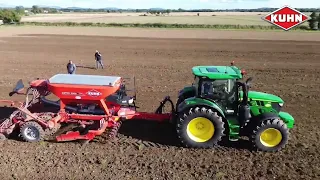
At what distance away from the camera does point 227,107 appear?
28.0 feet

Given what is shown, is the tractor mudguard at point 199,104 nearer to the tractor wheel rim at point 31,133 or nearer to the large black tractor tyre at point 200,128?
the large black tractor tyre at point 200,128

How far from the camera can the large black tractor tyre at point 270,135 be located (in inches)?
321

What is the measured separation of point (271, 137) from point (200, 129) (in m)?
1.58

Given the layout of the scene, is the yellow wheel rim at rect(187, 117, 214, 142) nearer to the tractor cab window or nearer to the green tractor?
the green tractor

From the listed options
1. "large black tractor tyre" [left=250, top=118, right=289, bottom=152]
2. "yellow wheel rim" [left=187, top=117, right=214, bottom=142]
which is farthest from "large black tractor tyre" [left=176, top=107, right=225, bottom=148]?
"large black tractor tyre" [left=250, top=118, right=289, bottom=152]

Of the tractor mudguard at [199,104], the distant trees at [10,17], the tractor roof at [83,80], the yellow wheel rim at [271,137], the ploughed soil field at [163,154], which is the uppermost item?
the distant trees at [10,17]

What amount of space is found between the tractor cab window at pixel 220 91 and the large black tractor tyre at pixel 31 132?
12.9ft

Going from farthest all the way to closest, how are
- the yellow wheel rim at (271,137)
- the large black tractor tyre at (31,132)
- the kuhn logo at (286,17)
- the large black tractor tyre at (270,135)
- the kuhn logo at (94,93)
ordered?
the kuhn logo at (286,17)
the kuhn logo at (94,93)
the large black tractor tyre at (31,132)
the yellow wheel rim at (271,137)
the large black tractor tyre at (270,135)

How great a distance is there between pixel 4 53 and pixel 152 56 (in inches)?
414

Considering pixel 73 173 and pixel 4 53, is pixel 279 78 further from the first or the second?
pixel 4 53

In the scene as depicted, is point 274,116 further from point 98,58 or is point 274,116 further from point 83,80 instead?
point 98,58

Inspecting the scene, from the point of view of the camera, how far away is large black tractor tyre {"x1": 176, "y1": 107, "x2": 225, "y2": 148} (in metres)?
8.30

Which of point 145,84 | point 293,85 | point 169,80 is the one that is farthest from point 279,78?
point 145,84

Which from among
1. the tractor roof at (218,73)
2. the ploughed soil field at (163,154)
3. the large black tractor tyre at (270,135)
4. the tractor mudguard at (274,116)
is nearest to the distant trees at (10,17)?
the ploughed soil field at (163,154)
